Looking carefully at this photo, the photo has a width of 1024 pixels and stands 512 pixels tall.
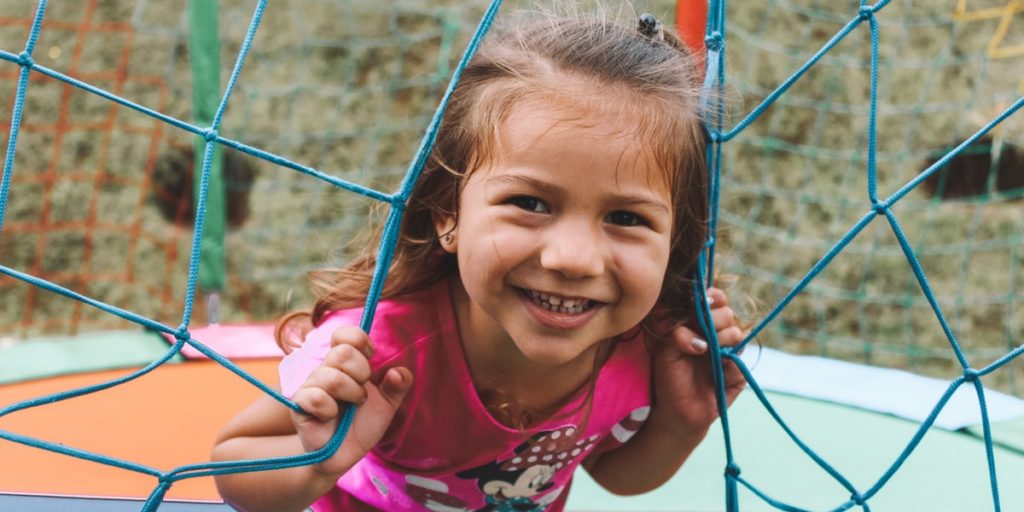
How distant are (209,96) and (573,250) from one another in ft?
3.78

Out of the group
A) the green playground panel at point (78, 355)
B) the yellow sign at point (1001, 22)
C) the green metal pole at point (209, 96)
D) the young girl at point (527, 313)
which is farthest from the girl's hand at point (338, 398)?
the yellow sign at point (1001, 22)

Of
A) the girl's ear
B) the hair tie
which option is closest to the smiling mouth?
the girl's ear

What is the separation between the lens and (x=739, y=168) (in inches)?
105

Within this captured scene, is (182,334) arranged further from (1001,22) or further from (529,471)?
(1001,22)

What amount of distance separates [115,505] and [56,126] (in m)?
1.81

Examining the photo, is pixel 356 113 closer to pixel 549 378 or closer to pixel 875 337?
pixel 875 337

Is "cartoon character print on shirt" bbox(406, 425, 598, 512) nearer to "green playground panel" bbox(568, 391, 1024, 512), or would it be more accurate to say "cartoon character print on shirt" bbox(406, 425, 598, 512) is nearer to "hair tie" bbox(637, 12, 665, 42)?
"green playground panel" bbox(568, 391, 1024, 512)

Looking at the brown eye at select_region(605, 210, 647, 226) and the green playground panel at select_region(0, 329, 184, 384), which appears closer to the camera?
the brown eye at select_region(605, 210, 647, 226)

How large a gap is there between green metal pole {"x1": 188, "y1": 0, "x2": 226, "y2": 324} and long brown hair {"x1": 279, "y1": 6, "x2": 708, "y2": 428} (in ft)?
2.71

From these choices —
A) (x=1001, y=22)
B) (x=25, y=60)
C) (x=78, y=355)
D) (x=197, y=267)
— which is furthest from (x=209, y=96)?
(x=1001, y=22)

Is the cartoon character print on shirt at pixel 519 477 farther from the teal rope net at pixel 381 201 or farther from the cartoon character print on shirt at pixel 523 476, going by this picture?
the teal rope net at pixel 381 201

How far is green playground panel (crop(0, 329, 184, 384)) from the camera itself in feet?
5.03

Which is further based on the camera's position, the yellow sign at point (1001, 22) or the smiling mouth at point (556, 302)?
the yellow sign at point (1001, 22)

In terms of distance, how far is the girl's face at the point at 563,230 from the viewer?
0.76 meters
